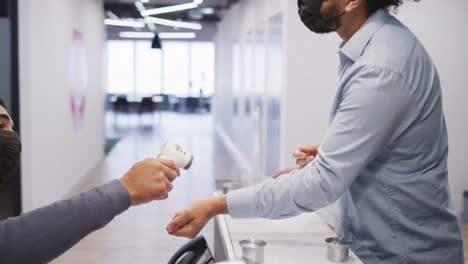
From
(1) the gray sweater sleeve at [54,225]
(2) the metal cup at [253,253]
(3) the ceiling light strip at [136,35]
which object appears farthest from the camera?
(3) the ceiling light strip at [136,35]

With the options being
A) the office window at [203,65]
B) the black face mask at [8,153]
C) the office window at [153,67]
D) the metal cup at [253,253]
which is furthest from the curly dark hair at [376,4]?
the office window at [153,67]

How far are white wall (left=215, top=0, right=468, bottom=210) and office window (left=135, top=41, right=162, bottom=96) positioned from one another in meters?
14.5

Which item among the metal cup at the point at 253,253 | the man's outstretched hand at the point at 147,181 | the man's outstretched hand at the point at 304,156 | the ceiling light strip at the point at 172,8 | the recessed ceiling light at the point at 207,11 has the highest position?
the recessed ceiling light at the point at 207,11

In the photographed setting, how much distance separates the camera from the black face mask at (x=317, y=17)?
1.35 m

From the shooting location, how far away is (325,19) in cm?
137

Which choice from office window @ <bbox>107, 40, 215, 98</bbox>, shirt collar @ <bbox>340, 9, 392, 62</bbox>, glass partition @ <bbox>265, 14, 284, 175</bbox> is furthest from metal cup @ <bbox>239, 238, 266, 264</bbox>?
office window @ <bbox>107, 40, 215, 98</bbox>

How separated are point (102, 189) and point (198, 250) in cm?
55

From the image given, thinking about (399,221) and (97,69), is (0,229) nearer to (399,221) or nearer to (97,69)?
(399,221)

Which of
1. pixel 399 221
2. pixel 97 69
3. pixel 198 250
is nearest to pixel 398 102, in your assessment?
pixel 399 221

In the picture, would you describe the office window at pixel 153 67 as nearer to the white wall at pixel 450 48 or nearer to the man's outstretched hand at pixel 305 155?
the white wall at pixel 450 48

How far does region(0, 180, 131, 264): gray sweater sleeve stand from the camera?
2.81ft

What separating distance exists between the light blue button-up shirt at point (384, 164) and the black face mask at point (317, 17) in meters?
0.09

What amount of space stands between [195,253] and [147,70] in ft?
60.4

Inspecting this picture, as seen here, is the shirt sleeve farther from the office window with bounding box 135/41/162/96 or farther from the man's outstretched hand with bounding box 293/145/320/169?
the office window with bounding box 135/41/162/96
